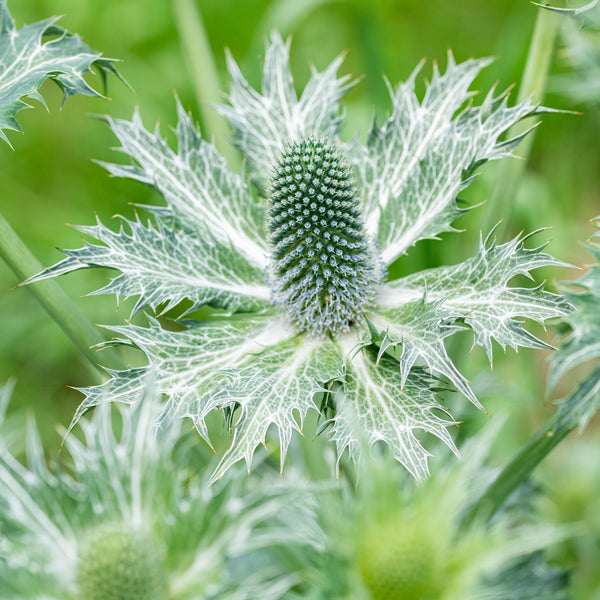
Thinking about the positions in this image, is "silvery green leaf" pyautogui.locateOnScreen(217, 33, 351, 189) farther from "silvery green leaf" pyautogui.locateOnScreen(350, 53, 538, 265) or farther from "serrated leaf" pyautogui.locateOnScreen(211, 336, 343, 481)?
"serrated leaf" pyautogui.locateOnScreen(211, 336, 343, 481)

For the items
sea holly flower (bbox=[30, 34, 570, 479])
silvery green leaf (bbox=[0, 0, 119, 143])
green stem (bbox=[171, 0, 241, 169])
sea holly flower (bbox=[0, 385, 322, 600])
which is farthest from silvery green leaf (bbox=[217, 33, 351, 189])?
sea holly flower (bbox=[0, 385, 322, 600])

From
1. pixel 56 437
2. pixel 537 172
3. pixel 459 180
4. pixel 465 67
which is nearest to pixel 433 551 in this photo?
pixel 459 180

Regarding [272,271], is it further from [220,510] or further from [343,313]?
[220,510]

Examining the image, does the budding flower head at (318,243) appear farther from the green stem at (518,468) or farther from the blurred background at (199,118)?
the blurred background at (199,118)

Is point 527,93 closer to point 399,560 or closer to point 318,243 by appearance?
point 318,243

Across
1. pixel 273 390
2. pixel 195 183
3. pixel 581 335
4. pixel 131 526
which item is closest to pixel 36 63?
pixel 195 183

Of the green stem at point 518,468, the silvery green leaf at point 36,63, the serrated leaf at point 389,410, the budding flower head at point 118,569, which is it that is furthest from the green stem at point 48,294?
the green stem at point 518,468
